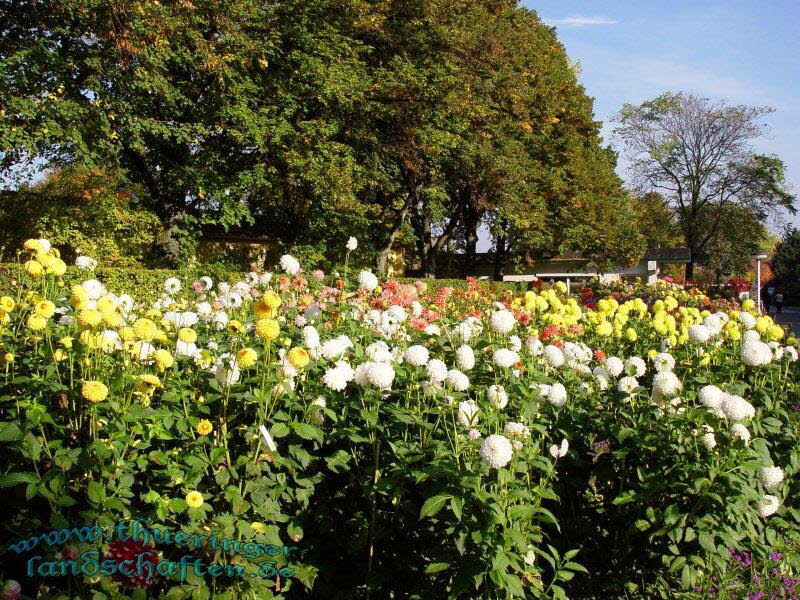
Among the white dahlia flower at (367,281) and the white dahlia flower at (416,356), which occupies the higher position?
the white dahlia flower at (367,281)

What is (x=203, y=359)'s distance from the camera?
2.63 m

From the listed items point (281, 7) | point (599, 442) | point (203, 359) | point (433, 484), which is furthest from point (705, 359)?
A: point (281, 7)

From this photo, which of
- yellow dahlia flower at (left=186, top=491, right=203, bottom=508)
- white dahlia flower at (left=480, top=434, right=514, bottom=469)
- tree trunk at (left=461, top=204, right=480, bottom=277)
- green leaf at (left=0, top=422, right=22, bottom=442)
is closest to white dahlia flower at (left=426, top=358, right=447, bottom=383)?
white dahlia flower at (left=480, top=434, right=514, bottom=469)

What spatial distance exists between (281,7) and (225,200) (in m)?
4.63

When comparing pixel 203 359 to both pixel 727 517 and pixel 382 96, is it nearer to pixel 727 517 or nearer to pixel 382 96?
pixel 727 517

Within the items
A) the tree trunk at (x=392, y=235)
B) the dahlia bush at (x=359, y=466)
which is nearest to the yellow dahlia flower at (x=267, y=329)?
the dahlia bush at (x=359, y=466)

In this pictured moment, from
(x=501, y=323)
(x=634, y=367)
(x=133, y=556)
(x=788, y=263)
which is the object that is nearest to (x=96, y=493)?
(x=133, y=556)

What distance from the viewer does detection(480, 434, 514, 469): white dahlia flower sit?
210 centimetres

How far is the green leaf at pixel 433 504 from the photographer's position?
206cm

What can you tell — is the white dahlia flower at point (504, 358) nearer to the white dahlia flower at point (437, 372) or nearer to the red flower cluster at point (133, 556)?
the white dahlia flower at point (437, 372)

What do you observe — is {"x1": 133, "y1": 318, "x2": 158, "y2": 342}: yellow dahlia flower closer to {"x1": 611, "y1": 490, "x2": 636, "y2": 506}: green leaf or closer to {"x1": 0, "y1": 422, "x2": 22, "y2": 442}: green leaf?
{"x1": 0, "y1": 422, "x2": 22, "y2": 442}: green leaf

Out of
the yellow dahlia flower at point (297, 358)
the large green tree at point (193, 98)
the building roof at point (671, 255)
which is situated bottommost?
the yellow dahlia flower at point (297, 358)

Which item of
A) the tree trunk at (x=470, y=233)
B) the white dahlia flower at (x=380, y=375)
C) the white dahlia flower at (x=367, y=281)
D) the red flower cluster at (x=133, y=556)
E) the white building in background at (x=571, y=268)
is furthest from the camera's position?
the white building in background at (x=571, y=268)

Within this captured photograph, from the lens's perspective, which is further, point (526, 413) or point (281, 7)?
point (281, 7)
